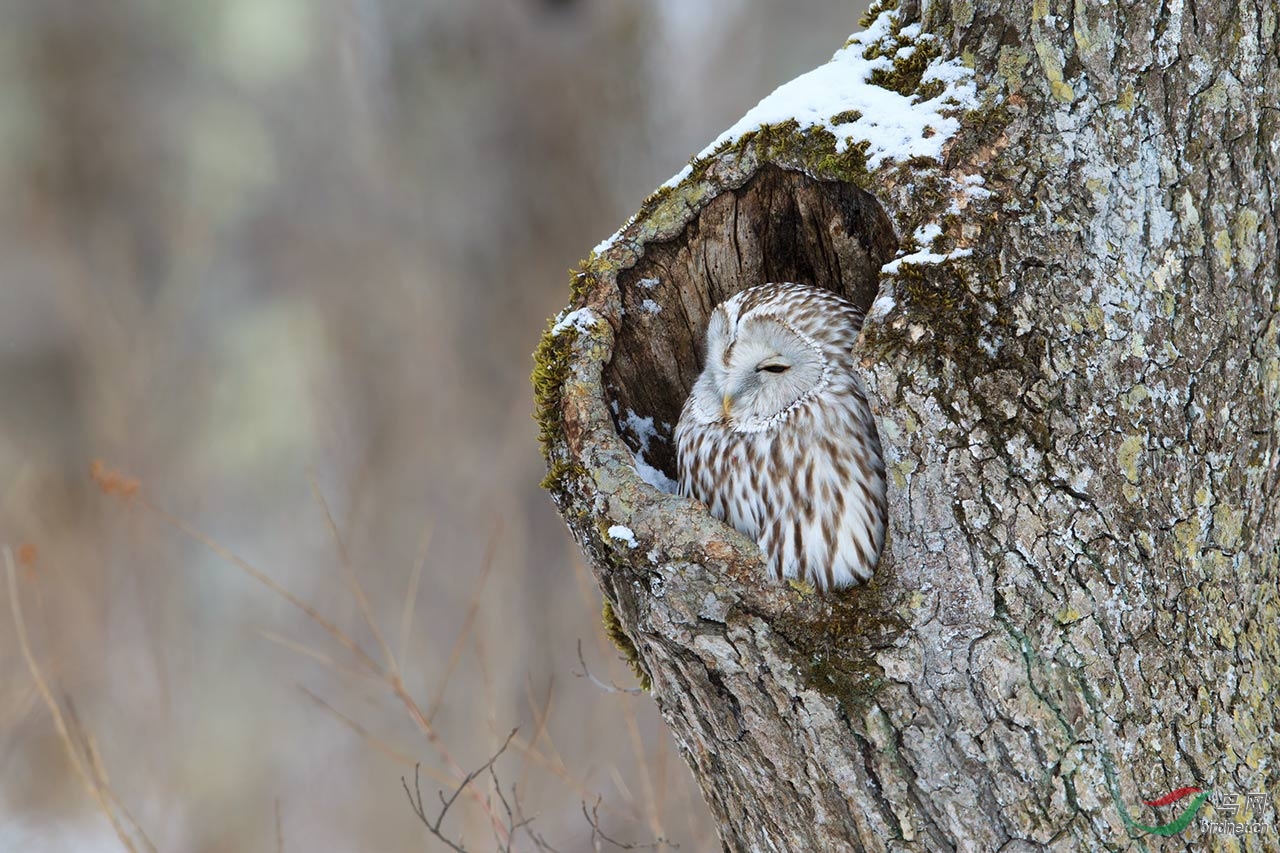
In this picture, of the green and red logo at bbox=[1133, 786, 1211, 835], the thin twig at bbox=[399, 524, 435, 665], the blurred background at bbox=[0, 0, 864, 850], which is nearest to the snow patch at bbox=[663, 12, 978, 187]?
the green and red logo at bbox=[1133, 786, 1211, 835]

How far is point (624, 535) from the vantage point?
1599 mm

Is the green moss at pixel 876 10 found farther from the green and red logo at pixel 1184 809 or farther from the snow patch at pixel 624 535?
the green and red logo at pixel 1184 809

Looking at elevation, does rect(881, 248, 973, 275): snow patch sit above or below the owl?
above

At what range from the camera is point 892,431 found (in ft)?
4.85

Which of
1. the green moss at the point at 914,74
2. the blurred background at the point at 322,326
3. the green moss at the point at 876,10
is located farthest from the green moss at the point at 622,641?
the blurred background at the point at 322,326

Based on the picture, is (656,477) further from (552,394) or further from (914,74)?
(914,74)

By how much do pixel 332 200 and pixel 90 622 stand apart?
250 cm

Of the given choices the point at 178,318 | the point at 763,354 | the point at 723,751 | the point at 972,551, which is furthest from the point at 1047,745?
the point at 178,318

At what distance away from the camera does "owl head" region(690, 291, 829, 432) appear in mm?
1962

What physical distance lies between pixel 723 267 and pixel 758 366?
0.77 ft

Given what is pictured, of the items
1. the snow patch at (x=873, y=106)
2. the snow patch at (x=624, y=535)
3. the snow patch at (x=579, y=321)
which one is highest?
the snow patch at (x=873, y=106)

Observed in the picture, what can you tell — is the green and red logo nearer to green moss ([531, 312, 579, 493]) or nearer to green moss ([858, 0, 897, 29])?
green moss ([531, 312, 579, 493])

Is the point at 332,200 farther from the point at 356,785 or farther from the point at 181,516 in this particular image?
the point at 356,785

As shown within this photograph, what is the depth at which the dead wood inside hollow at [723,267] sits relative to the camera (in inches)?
74.9
